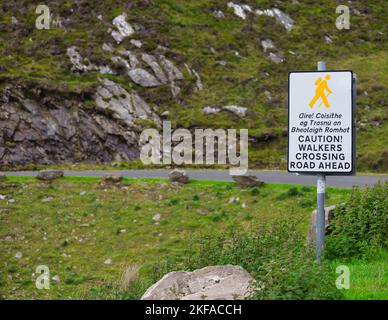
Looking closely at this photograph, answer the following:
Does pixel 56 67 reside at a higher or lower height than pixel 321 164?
higher

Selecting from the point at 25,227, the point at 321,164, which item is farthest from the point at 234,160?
the point at 321,164

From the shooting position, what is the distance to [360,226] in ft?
43.8

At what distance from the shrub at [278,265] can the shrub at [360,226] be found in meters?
0.96

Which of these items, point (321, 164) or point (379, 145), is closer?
point (321, 164)

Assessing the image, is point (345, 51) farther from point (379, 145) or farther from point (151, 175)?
point (151, 175)

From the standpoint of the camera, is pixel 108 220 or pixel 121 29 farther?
pixel 121 29

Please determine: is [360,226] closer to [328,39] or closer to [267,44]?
[267,44]

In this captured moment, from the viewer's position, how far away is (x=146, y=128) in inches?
1731

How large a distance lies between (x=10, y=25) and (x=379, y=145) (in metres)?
33.3

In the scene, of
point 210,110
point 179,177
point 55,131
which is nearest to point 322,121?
point 179,177

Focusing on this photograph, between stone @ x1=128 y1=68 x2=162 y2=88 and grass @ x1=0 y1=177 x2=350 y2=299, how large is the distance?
1888 centimetres

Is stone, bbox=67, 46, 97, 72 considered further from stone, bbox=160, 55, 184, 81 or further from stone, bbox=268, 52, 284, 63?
stone, bbox=268, 52, 284, 63

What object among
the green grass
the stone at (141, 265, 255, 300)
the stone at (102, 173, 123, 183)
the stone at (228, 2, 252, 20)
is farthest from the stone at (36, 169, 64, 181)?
the stone at (228, 2, 252, 20)

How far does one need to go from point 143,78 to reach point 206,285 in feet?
132
